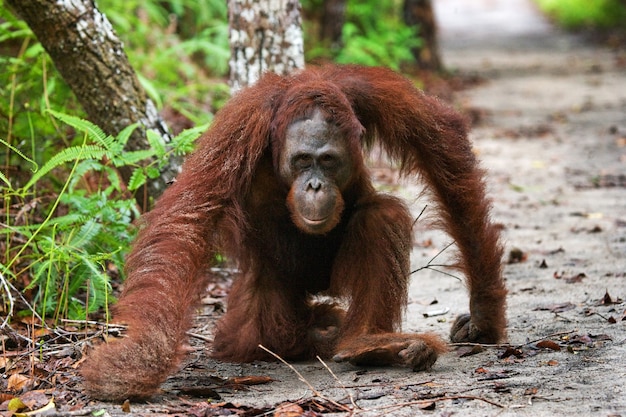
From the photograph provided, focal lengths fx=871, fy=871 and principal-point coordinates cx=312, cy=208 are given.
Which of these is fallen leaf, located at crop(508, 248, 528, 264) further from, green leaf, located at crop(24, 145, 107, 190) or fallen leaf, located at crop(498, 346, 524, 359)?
green leaf, located at crop(24, 145, 107, 190)

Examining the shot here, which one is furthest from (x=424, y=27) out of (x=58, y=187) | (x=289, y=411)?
(x=289, y=411)

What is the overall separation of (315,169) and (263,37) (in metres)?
1.92

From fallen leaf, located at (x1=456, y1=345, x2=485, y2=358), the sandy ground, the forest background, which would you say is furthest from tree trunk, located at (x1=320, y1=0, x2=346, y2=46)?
fallen leaf, located at (x1=456, y1=345, x2=485, y2=358)

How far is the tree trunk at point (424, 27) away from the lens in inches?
585

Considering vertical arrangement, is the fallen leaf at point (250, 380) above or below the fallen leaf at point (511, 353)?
below

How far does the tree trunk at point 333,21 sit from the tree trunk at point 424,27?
9.22 feet

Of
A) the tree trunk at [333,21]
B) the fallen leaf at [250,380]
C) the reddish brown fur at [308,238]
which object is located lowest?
the fallen leaf at [250,380]

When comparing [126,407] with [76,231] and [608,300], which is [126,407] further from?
[608,300]

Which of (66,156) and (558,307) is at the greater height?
(66,156)

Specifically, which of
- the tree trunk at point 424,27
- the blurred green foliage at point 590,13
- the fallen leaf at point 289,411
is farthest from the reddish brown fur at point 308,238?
the blurred green foliage at point 590,13

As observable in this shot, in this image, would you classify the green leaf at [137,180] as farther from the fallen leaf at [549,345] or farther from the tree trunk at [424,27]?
the tree trunk at [424,27]

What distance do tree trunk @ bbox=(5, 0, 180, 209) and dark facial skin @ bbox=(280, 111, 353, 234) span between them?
4.36ft

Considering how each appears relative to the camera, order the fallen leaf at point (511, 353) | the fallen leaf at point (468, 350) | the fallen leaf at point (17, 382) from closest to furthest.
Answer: the fallen leaf at point (17, 382), the fallen leaf at point (511, 353), the fallen leaf at point (468, 350)

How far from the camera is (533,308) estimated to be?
14.1 ft
